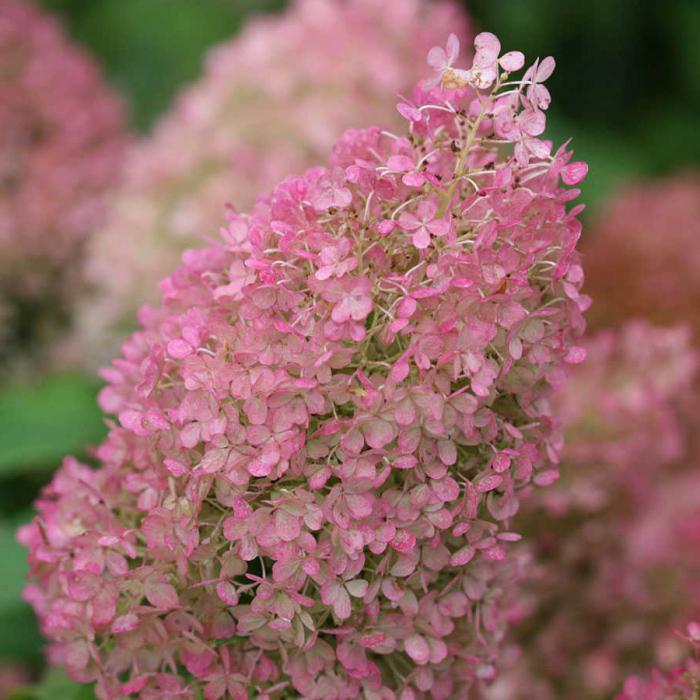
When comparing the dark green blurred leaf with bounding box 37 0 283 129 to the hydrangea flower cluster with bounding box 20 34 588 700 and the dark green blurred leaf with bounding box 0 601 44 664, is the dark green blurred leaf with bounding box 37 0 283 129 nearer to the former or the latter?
the dark green blurred leaf with bounding box 0 601 44 664

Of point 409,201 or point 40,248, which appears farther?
point 40,248

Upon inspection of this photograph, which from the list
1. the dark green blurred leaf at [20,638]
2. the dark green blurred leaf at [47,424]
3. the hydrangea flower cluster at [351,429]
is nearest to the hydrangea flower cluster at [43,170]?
the dark green blurred leaf at [47,424]

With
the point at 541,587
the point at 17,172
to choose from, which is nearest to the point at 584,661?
the point at 541,587

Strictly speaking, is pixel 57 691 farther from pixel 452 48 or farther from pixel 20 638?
pixel 452 48

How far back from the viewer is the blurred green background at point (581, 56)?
1923 millimetres

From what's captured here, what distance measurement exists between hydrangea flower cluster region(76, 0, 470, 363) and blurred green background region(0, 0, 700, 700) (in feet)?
1.64

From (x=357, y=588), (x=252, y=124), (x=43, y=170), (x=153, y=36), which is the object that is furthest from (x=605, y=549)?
(x=153, y=36)

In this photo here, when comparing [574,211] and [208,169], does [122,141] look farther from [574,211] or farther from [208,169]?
[574,211]

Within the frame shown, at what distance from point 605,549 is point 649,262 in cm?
49

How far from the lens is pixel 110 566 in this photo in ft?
1.87

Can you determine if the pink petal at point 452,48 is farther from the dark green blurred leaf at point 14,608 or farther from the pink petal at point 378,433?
the dark green blurred leaf at point 14,608

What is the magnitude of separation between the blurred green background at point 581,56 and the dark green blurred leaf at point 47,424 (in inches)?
34.9

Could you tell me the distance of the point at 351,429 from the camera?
0.52 metres

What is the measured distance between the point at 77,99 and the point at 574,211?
0.95 m
